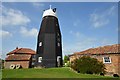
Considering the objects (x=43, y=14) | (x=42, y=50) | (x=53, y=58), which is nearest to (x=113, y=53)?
(x=53, y=58)

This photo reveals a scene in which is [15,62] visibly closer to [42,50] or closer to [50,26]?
[42,50]

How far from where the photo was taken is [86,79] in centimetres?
1827

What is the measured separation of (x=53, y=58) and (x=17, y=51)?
13.0 metres

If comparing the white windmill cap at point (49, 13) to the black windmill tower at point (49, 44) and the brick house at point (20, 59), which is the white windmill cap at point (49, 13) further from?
the brick house at point (20, 59)

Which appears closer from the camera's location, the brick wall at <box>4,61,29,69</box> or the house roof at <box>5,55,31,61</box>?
the brick wall at <box>4,61,29,69</box>

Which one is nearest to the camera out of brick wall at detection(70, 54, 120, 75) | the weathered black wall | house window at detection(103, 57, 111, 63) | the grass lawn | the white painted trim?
the grass lawn

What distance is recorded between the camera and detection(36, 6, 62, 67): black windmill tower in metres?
37.2

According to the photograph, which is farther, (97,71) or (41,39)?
(41,39)

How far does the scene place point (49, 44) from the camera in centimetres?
3806

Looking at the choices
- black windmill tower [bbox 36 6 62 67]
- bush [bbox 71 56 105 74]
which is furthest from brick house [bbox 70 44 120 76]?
black windmill tower [bbox 36 6 62 67]

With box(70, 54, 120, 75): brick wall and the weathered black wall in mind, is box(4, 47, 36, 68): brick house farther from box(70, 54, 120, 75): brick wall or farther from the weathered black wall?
box(70, 54, 120, 75): brick wall

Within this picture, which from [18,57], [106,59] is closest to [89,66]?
[106,59]

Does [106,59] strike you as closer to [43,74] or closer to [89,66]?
[89,66]

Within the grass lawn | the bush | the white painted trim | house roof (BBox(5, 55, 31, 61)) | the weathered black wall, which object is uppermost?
the white painted trim
